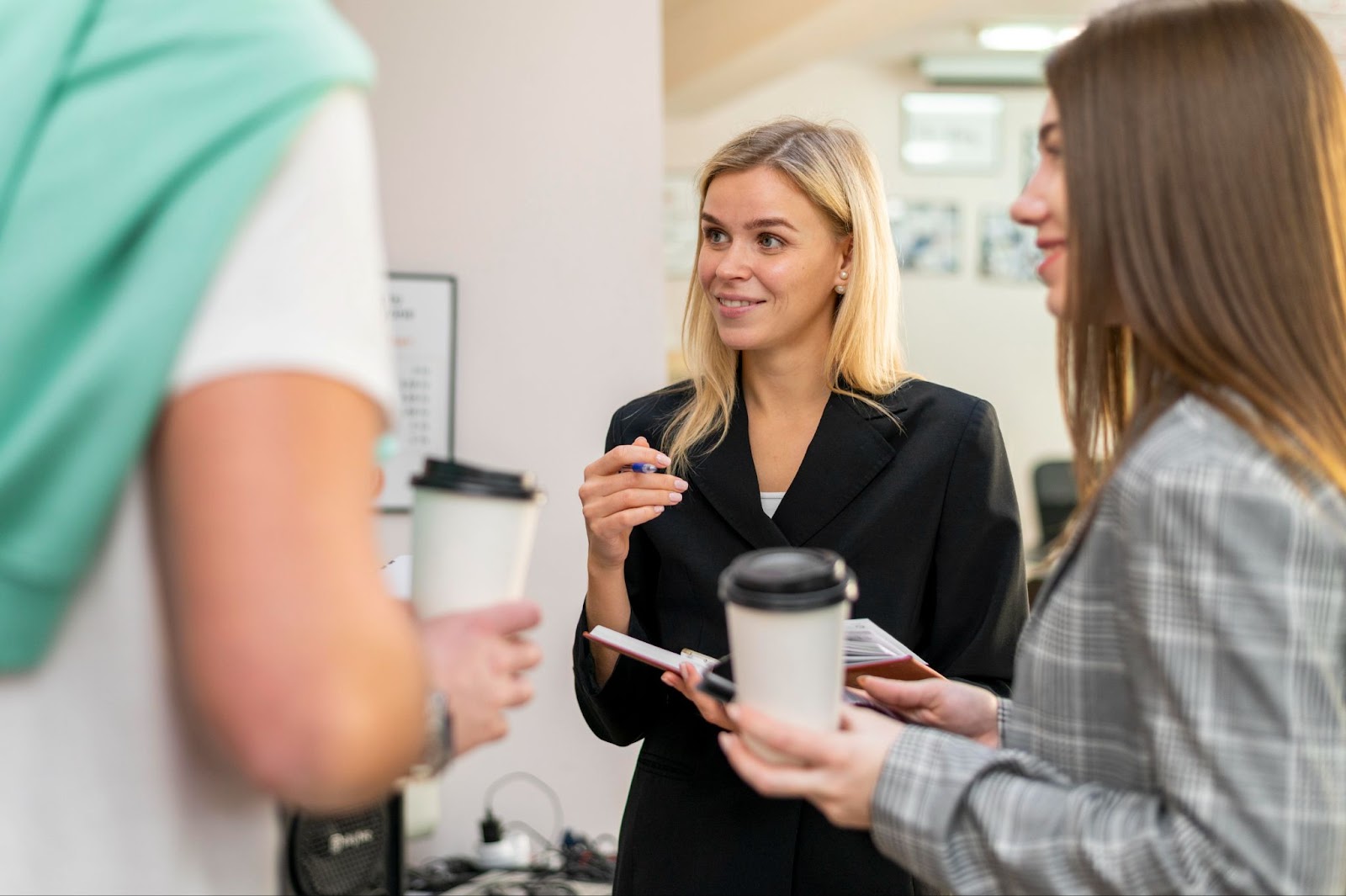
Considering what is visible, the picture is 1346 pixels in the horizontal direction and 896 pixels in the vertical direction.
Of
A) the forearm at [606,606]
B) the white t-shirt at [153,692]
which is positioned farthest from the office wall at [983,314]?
the white t-shirt at [153,692]

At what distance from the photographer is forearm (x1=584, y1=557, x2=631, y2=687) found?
1.81 m

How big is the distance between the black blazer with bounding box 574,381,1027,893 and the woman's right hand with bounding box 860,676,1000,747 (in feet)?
1.06

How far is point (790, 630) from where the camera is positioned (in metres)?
0.94

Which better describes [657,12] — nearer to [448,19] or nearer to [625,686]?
[448,19]

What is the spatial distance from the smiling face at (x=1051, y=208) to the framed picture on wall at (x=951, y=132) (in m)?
6.99

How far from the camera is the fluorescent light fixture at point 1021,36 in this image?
6523 millimetres

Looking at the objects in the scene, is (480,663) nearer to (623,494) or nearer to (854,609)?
(623,494)

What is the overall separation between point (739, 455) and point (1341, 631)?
1.15 meters

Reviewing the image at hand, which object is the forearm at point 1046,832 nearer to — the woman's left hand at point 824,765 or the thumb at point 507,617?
the woman's left hand at point 824,765

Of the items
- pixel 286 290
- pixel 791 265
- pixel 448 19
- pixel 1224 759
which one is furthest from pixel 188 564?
pixel 448 19

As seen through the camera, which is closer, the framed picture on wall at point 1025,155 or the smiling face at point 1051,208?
the smiling face at point 1051,208

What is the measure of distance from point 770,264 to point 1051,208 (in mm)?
973

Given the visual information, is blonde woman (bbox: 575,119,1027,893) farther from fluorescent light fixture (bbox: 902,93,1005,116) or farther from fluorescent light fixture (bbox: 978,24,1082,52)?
fluorescent light fixture (bbox: 902,93,1005,116)

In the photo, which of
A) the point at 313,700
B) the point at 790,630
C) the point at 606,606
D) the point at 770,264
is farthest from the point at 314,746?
the point at 770,264
